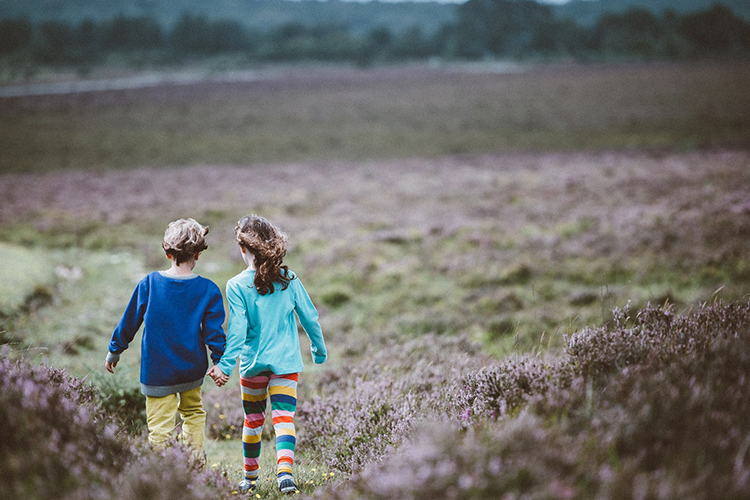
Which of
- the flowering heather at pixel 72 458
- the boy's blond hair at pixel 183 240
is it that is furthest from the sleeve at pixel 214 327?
the flowering heather at pixel 72 458

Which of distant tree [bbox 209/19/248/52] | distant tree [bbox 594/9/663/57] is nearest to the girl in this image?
distant tree [bbox 594/9/663/57]

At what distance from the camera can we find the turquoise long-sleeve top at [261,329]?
Result: 3.32 metres

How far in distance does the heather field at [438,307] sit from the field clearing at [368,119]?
66 cm

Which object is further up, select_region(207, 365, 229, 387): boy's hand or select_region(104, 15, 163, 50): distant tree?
select_region(104, 15, 163, 50): distant tree

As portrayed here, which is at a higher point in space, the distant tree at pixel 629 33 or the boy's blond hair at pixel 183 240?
the distant tree at pixel 629 33

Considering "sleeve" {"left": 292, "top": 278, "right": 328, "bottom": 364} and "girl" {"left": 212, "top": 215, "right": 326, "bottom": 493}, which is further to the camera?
"sleeve" {"left": 292, "top": 278, "right": 328, "bottom": 364}

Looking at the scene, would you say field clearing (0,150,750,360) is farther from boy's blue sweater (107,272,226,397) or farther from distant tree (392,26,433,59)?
distant tree (392,26,433,59)

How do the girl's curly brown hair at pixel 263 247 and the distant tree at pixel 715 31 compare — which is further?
the distant tree at pixel 715 31

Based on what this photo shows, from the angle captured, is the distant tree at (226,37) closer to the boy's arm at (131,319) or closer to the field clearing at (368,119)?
the field clearing at (368,119)

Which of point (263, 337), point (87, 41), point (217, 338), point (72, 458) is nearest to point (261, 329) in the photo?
point (263, 337)

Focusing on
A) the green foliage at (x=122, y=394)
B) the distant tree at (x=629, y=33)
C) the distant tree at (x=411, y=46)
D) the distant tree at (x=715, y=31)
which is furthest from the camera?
the distant tree at (x=411, y=46)

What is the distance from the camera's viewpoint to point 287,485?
10.2ft

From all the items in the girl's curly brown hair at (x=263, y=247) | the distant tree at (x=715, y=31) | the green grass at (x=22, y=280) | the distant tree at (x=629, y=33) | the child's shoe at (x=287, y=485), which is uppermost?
the distant tree at (x=629, y=33)

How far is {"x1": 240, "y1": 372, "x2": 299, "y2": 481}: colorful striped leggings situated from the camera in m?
3.34
